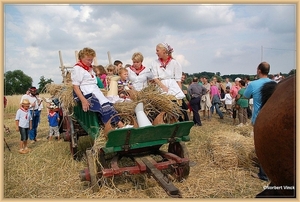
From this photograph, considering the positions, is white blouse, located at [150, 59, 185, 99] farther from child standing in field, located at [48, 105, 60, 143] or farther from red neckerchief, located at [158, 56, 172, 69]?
child standing in field, located at [48, 105, 60, 143]

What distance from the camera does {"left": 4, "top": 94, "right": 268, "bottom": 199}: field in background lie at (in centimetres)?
392

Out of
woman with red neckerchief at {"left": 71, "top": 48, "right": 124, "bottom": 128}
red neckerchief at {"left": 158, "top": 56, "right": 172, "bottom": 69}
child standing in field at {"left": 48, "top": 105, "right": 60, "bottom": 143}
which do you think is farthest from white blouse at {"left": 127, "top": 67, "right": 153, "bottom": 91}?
child standing in field at {"left": 48, "top": 105, "right": 60, "bottom": 143}

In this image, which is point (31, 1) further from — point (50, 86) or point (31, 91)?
point (31, 91)

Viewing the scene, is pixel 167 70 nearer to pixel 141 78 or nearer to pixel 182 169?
pixel 141 78

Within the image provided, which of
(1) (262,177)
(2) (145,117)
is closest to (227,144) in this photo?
(1) (262,177)

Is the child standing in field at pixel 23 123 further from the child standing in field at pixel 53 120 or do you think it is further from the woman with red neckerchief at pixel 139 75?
the woman with red neckerchief at pixel 139 75

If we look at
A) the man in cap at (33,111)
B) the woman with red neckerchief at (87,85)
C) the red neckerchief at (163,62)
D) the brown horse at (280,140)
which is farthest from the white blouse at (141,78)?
the man in cap at (33,111)

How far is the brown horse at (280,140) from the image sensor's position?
2.12 meters

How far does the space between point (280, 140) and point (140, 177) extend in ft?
8.89

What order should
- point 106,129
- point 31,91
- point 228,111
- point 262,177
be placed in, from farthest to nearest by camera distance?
point 228,111 < point 31,91 < point 262,177 < point 106,129

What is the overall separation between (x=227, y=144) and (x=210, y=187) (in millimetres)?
1386

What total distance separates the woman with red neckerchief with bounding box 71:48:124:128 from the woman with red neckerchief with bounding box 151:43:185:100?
1082 mm

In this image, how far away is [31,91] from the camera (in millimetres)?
7961

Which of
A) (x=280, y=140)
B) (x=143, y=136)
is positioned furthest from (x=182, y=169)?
(x=280, y=140)
